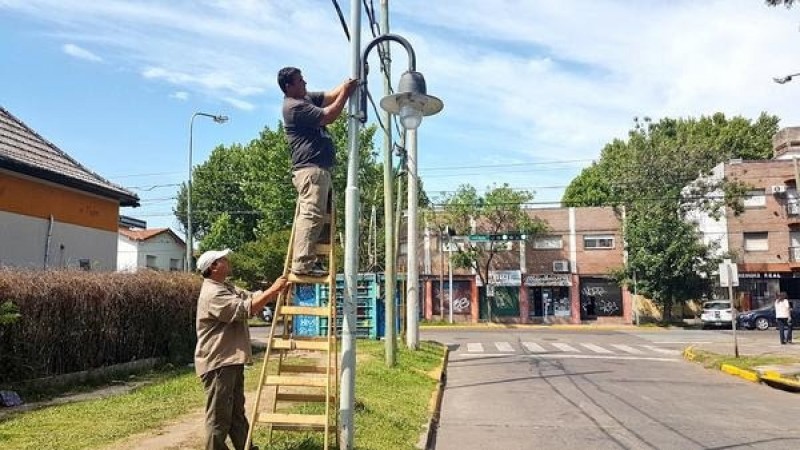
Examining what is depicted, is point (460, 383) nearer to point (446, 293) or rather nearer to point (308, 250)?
point (308, 250)

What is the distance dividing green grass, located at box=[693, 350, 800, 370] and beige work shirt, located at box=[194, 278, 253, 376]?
14739 mm

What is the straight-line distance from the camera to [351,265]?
20.5ft

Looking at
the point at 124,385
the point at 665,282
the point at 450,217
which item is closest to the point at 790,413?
the point at 124,385

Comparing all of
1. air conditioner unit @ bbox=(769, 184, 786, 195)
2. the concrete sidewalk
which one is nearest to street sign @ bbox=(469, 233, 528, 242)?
air conditioner unit @ bbox=(769, 184, 786, 195)

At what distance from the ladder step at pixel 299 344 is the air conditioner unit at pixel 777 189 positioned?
43.2 meters

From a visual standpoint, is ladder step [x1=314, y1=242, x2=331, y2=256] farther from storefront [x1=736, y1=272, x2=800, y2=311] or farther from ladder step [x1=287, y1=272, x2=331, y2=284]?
storefront [x1=736, y1=272, x2=800, y2=311]

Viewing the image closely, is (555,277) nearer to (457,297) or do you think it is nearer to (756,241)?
(457,297)

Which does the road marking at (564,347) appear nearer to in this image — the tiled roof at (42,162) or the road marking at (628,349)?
the road marking at (628,349)

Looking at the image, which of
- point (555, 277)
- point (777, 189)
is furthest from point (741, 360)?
point (777, 189)

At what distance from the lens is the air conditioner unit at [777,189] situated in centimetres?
4156

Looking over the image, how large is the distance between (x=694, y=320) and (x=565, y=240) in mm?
9224

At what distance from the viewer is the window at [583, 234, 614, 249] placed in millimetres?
43219

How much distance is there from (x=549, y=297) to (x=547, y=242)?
356cm

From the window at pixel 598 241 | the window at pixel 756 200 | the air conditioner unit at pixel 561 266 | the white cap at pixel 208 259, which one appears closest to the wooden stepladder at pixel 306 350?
the white cap at pixel 208 259
